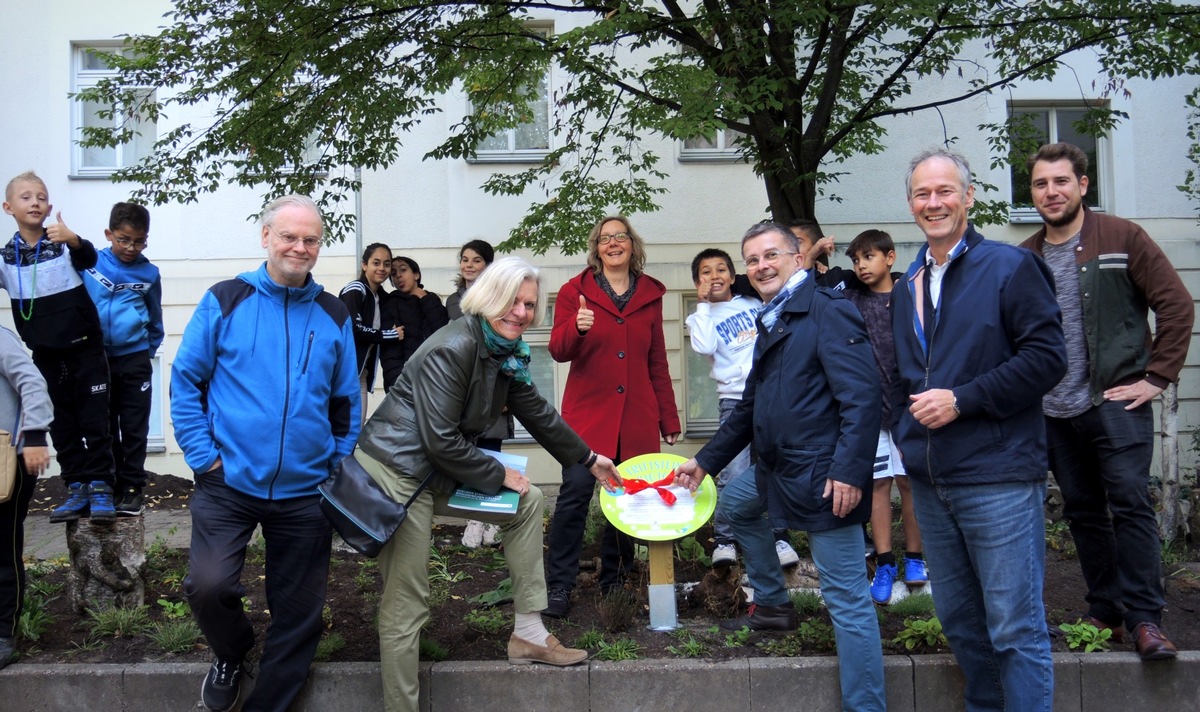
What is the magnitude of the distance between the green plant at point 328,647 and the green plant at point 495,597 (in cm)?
88

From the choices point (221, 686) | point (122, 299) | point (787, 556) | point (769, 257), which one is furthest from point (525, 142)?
point (221, 686)

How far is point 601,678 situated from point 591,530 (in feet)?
8.14

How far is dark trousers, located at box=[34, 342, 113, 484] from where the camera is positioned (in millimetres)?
5332

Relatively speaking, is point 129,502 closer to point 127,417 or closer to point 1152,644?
point 127,417

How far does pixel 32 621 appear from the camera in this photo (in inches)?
202

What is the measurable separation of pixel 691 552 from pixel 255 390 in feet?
10.5

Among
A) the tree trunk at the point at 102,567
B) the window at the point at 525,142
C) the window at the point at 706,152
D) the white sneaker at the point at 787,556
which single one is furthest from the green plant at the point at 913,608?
the window at the point at 525,142

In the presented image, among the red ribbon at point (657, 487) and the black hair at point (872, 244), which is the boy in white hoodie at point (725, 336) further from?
the red ribbon at point (657, 487)

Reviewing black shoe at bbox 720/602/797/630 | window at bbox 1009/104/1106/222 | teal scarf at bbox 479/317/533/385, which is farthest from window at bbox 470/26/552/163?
black shoe at bbox 720/602/797/630

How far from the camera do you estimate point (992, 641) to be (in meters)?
3.87

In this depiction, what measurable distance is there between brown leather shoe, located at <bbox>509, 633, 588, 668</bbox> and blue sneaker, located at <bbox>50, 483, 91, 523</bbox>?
2.51 meters

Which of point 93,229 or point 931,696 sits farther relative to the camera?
point 93,229

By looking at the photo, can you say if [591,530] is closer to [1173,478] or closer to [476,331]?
[476,331]

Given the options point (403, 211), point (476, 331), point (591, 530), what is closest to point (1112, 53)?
point (591, 530)
